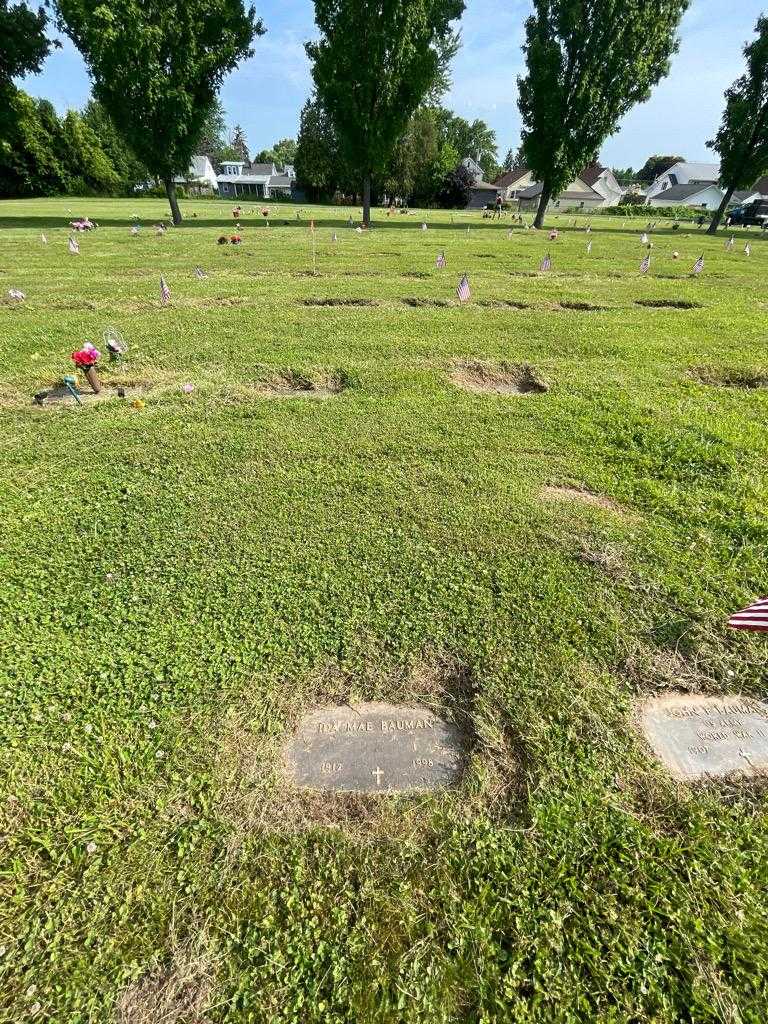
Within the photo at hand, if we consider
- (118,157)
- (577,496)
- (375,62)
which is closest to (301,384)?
(577,496)

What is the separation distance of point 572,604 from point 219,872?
2148 mm

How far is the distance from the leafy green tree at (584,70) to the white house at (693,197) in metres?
48.9

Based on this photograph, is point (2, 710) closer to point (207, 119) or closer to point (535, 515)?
point (535, 515)

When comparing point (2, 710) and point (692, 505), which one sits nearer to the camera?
point (2, 710)

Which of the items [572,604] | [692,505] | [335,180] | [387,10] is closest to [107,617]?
[572,604]

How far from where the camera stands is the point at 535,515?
3.62 m

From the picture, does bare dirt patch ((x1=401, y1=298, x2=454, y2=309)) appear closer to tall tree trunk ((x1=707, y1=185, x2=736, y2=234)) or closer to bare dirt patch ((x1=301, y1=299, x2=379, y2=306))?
bare dirt patch ((x1=301, y1=299, x2=379, y2=306))

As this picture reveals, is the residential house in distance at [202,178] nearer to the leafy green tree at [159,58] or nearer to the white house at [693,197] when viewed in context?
the leafy green tree at [159,58]

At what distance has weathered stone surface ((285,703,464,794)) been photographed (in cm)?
207

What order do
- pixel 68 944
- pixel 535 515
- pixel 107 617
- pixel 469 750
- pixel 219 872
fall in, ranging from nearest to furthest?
pixel 68 944 < pixel 219 872 < pixel 469 750 < pixel 107 617 < pixel 535 515

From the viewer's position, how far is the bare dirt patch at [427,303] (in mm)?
9039

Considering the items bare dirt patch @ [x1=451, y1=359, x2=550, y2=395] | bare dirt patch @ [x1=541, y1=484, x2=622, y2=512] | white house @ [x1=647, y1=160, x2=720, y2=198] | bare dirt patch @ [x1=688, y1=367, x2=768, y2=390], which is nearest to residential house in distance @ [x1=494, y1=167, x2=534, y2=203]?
white house @ [x1=647, y1=160, x2=720, y2=198]

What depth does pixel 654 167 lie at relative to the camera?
88625 mm

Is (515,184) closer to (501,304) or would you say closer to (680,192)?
(680,192)
